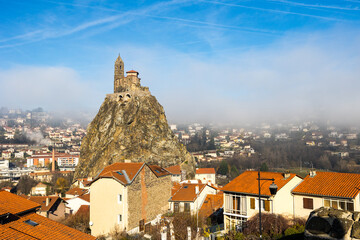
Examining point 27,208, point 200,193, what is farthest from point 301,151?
point 27,208

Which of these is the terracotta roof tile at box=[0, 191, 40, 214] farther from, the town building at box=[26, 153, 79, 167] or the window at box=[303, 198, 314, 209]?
the town building at box=[26, 153, 79, 167]

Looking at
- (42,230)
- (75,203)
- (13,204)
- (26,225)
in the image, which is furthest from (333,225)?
(75,203)

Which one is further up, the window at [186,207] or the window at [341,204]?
the window at [341,204]

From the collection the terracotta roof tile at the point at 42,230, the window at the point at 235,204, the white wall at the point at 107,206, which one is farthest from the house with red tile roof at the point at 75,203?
the terracotta roof tile at the point at 42,230

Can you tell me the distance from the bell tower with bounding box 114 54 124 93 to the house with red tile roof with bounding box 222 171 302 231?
6368 centimetres

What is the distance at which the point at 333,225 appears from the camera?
5203 millimetres

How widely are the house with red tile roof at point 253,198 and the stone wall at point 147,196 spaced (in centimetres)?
811

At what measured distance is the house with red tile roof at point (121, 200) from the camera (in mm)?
24750

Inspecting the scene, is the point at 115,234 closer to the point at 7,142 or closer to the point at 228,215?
the point at 228,215

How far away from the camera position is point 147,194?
28031 mm

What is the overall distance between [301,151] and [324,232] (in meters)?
122

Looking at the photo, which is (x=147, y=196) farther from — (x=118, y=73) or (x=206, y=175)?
(x=118, y=73)

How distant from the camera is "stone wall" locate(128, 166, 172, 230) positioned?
25.7 metres

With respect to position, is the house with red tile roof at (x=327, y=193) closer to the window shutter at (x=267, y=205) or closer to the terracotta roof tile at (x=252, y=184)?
the terracotta roof tile at (x=252, y=184)
